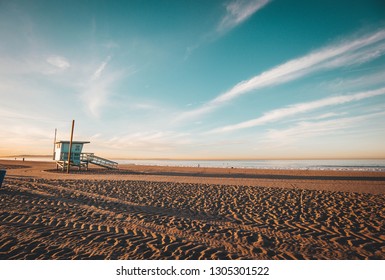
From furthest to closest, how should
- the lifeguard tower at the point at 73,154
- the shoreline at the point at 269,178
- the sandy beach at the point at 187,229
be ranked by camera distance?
the lifeguard tower at the point at 73,154, the shoreline at the point at 269,178, the sandy beach at the point at 187,229

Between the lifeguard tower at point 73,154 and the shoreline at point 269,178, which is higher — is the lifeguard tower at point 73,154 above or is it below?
above

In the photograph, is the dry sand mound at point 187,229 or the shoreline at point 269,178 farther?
the shoreline at point 269,178

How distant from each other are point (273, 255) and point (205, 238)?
180 centimetres

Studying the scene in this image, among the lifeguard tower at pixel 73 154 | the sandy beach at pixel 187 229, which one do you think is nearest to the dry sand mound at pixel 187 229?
the sandy beach at pixel 187 229

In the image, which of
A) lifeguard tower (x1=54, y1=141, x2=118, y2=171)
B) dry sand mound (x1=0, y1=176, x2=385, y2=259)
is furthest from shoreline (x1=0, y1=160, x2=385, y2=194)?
dry sand mound (x1=0, y1=176, x2=385, y2=259)

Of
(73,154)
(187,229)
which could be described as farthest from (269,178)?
(73,154)

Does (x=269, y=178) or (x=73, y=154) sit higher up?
(x=73, y=154)

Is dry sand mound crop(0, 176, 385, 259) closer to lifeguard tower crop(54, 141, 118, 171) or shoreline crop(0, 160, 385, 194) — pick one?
shoreline crop(0, 160, 385, 194)

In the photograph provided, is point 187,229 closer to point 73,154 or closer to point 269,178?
point 269,178

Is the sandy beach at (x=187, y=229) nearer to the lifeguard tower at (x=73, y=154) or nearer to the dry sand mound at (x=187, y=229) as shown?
the dry sand mound at (x=187, y=229)

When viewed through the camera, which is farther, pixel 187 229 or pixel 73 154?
pixel 73 154
